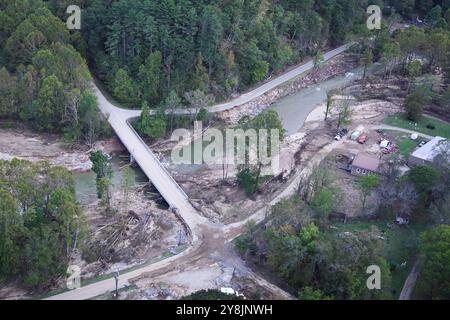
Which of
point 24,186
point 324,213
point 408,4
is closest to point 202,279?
point 324,213

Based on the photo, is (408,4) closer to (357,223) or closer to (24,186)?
(357,223)

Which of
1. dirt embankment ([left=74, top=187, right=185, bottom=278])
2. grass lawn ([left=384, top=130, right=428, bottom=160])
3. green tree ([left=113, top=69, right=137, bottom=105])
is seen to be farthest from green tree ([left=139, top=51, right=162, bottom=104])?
grass lawn ([left=384, top=130, right=428, bottom=160])

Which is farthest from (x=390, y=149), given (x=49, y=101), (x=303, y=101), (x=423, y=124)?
(x=49, y=101)

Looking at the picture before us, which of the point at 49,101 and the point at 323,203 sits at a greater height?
the point at 49,101

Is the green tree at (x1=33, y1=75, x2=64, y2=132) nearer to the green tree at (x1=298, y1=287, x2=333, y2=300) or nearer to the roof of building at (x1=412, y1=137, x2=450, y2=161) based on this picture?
the green tree at (x1=298, y1=287, x2=333, y2=300)

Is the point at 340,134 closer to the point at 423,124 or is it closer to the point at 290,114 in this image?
the point at 290,114

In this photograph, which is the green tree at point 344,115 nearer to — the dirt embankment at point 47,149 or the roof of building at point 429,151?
the roof of building at point 429,151
